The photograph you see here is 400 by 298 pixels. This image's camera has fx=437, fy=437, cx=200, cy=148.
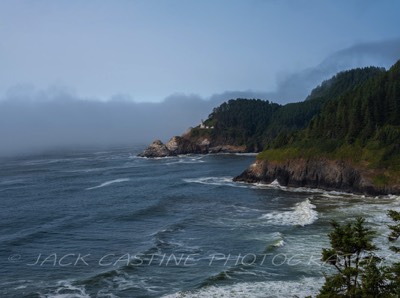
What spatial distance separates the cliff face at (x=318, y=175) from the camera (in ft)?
277

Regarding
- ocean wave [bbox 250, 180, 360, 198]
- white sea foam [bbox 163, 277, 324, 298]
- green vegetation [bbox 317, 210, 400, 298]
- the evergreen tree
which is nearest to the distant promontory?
ocean wave [bbox 250, 180, 360, 198]

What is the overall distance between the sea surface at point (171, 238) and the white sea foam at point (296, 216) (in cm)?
15

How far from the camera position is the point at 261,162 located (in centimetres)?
10844

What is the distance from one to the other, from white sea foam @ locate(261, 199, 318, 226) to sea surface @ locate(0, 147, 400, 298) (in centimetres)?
15

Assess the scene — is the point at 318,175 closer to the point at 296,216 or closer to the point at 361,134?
the point at 361,134

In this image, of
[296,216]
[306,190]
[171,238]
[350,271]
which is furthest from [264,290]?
[306,190]

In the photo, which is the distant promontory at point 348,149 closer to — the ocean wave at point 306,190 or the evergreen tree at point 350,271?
→ the ocean wave at point 306,190

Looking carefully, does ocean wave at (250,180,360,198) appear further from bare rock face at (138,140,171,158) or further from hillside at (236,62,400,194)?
bare rock face at (138,140,171,158)

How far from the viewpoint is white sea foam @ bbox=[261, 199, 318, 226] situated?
61881 mm

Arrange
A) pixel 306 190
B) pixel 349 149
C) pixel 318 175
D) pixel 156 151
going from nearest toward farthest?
1. pixel 306 190
2. pixel 349 149
3. pixel 318 175
4. pixel 156 151

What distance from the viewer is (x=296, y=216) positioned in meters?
66.0

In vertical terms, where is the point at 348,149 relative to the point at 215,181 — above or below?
above

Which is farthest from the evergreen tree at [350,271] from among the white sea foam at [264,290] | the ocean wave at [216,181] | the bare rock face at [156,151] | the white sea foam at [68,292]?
the bare rock face at [156,151]

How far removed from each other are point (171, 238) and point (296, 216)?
21081 millimetres
